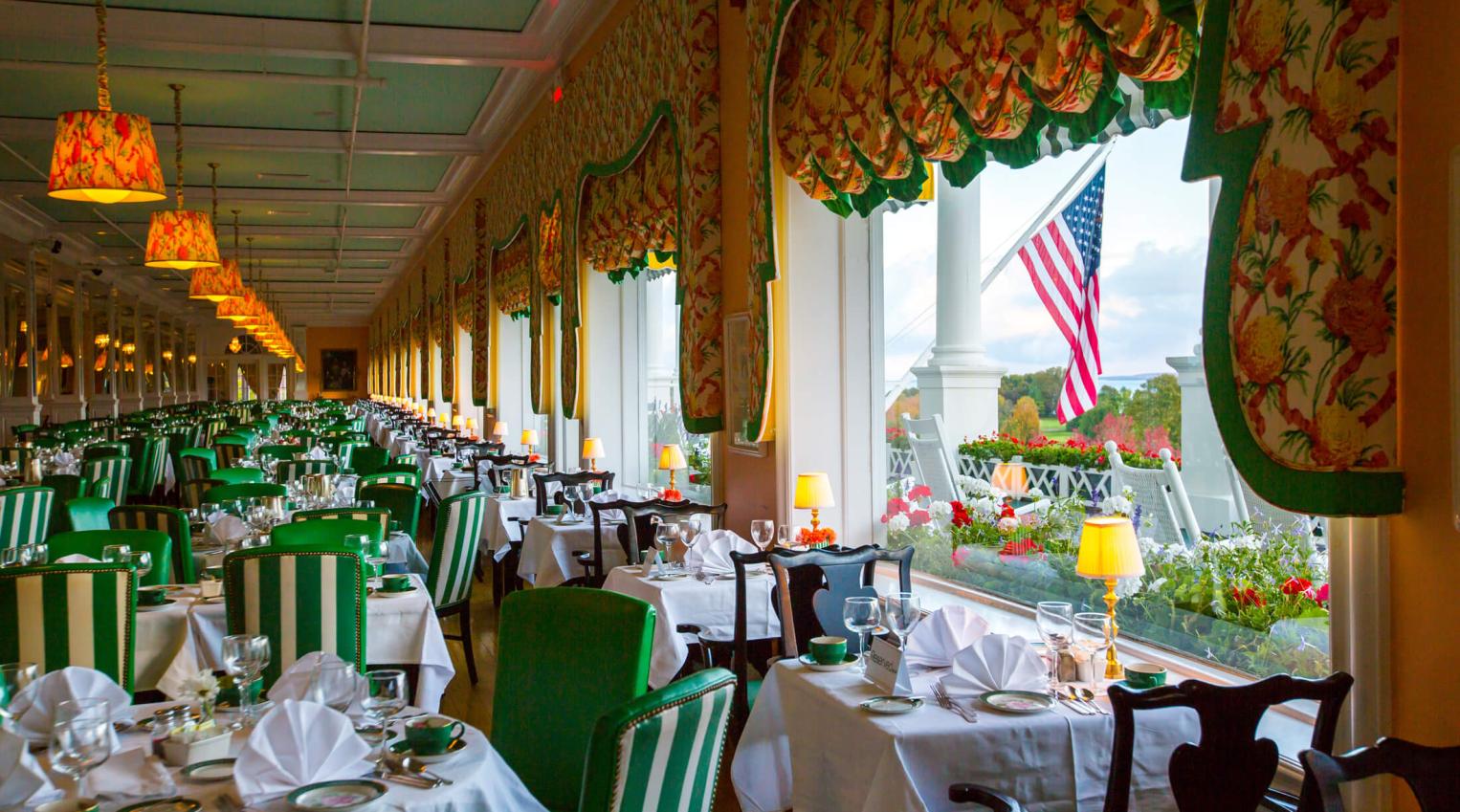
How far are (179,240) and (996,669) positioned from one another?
22.6 ft

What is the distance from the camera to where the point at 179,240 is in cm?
798

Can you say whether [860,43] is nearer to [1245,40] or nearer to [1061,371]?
[1061,371]

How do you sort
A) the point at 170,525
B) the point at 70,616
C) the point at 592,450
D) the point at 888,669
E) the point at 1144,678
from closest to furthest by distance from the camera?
the point at 1144,678 → the point at 888,669 → the point at 70,616 → the point at 170,525 → the point at 592,450

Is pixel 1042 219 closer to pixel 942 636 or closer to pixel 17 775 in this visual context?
pixel 942 636

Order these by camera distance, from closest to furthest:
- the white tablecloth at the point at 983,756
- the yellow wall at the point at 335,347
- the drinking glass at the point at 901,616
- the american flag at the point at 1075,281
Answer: the white tablecloth at the point at 983,756
the drinking glass at the point at 901,616
the american flag at the point at 1075,281
the yellow wall at the point at 335,347

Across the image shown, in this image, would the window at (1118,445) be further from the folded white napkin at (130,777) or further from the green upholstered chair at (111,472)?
the green upholstered chair at (111,472)

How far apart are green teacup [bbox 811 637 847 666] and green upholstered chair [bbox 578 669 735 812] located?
1314mm

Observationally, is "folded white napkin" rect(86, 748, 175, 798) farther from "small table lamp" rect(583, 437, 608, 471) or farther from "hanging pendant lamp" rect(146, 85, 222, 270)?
"hanging pendant lamp" rect(146, 85, 222, 270)

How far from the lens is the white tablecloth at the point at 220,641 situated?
4.02 meters

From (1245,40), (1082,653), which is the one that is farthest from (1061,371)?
(1245,40)

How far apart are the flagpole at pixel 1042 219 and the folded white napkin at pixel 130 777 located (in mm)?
3644

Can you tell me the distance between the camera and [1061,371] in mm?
4699

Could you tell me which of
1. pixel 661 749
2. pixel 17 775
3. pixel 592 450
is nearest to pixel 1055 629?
pixel 661 749

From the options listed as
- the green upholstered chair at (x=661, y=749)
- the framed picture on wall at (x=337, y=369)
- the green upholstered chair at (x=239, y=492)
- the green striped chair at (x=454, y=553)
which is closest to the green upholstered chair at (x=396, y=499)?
the green upholstered chair at (x=239, y=492)
